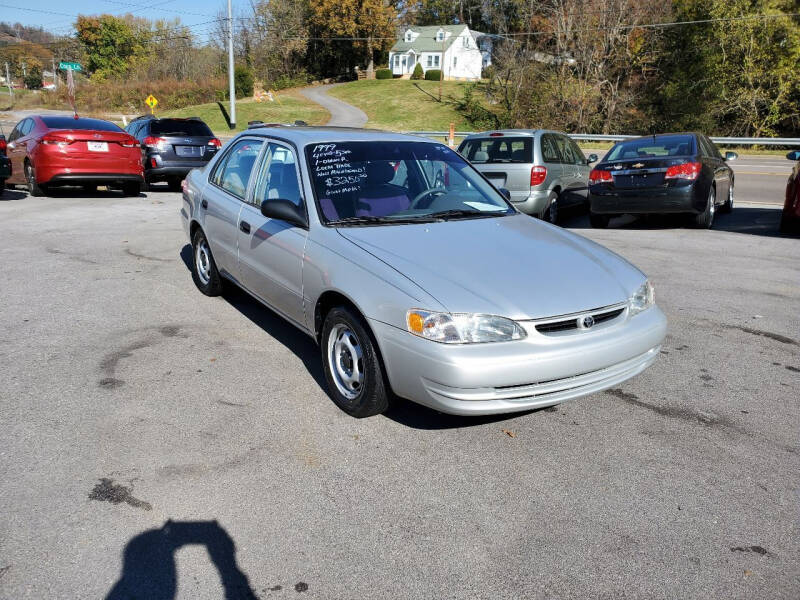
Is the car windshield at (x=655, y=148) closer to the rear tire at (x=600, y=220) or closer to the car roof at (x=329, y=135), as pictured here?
the rear tire at (x=600, y=220)

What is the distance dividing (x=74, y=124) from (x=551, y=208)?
928 centimetres

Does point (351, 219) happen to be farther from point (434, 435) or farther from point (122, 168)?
point (122, 168)

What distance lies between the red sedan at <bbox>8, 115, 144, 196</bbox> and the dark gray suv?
1.49 metres

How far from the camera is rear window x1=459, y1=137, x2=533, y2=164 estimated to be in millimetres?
10586

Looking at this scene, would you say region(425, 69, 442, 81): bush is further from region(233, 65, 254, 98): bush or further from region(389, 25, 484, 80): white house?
region(233, 65, 254, 98): bush

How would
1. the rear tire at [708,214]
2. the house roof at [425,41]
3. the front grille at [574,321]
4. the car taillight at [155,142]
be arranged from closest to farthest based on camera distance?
1. the front grille at [574,321]
2. the rear tire at [708,214]
3. the car taillight at [155,142]
4. the house roof at [425,41]

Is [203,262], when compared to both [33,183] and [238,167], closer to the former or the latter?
[238,167]

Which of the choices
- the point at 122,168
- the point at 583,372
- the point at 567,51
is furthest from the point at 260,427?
the point at 567,51

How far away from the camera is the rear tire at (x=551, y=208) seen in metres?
10.8

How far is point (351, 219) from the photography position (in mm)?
4293

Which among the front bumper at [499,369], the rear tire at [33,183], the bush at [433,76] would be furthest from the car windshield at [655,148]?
the bush at [433,76]

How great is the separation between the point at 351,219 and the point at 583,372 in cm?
175

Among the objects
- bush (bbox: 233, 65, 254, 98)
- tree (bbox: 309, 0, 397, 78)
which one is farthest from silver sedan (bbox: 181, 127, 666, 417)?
tree (bbox: 309, 0, 397, 78)

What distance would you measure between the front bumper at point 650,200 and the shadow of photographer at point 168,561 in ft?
29.5
